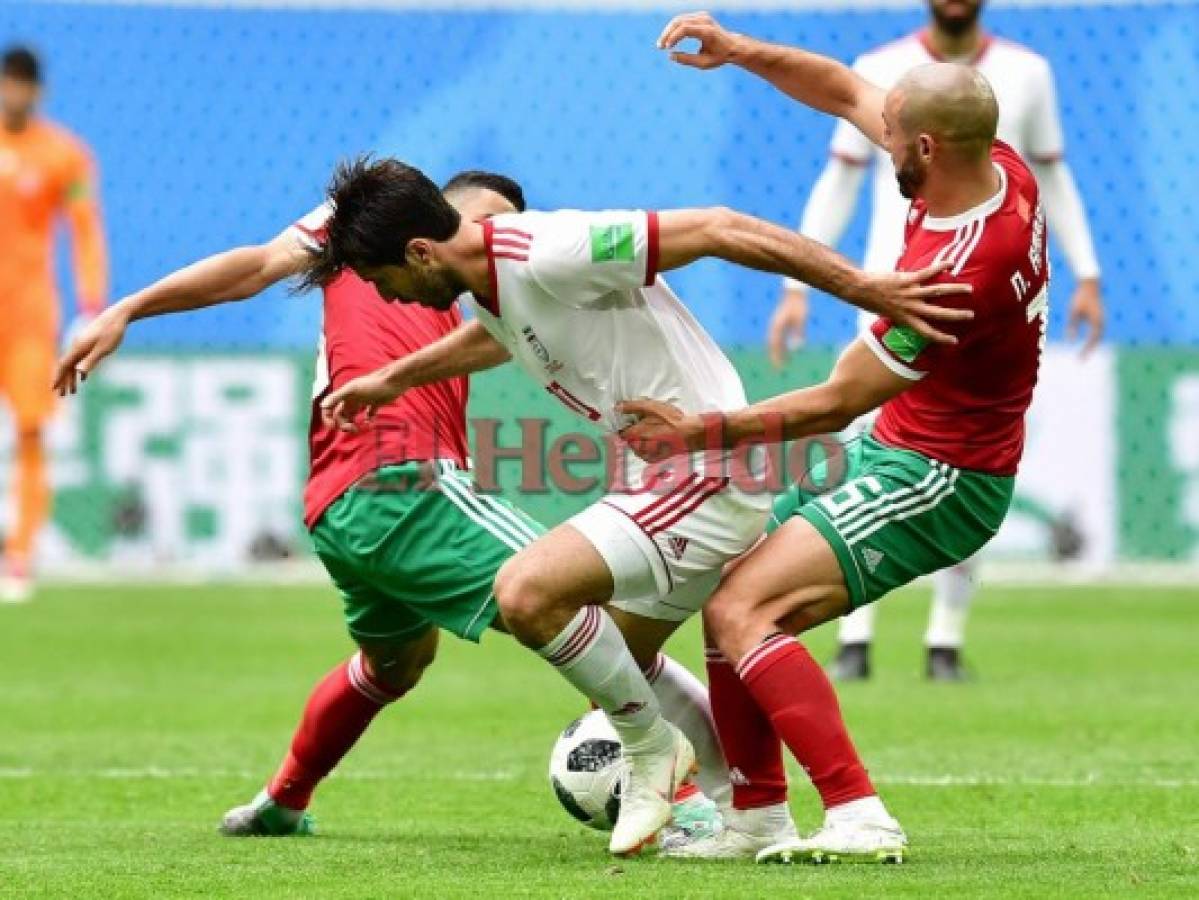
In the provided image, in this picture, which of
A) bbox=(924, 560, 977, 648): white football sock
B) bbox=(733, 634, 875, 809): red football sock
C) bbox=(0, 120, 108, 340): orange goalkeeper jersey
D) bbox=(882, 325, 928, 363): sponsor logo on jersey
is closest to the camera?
bbox=(882, 325, 928, 363): sponsor logo on jersey

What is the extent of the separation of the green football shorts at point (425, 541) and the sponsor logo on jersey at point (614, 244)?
3.57 feet

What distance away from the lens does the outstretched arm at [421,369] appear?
23.2 feet

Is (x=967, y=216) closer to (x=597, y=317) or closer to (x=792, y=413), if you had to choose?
(x=792, y=413)

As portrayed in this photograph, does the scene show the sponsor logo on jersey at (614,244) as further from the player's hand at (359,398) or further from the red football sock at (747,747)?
the red football sock at (747,747)

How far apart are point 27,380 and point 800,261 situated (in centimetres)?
1185

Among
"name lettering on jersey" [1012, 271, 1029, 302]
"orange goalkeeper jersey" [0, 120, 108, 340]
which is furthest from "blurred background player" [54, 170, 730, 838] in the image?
"orange goalkeeper jersey" [0, 120, 108, 340]

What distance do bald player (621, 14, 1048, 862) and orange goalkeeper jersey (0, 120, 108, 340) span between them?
11.3 metres

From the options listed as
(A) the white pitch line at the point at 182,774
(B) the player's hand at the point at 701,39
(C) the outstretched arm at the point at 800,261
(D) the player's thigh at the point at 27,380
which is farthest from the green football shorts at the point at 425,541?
(D) the player's thigh at the point at 27,380

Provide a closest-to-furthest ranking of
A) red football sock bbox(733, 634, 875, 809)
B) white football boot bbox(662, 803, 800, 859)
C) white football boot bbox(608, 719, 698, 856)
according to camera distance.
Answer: red football sock bbox(733, 634, 875, 809)
white football boot bbox(608, 719, 698, 856)
white football boot bbox(662, 803, 800, 859)

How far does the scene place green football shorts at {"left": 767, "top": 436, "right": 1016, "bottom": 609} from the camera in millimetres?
6691

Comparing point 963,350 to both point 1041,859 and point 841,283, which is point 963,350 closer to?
point 841,283

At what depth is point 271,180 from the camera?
19.5 metres

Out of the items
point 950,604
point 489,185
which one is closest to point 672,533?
point 489,185

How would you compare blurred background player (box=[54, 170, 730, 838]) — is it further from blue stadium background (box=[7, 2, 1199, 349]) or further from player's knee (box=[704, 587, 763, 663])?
blue stadium background (box=[7, 2, 1199, 349])
